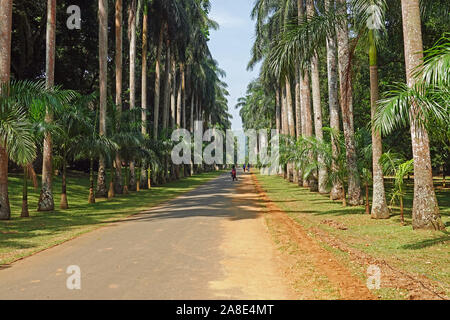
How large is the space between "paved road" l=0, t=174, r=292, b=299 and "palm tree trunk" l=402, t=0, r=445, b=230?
4.21 metres

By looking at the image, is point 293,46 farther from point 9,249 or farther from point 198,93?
point 198,93

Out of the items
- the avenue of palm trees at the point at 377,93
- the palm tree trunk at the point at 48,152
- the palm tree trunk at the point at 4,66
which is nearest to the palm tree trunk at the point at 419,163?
the avenue of palm trees at the point at 377,93

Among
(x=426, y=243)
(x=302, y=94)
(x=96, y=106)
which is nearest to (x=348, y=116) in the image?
(x=426, y=243)

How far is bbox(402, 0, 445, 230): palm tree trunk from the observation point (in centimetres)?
952

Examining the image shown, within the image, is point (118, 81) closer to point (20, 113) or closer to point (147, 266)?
point (20, 113)

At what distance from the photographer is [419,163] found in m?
9.64

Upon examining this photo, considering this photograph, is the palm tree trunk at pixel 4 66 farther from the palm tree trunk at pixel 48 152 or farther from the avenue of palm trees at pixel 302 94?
the palm tree trunk at pixel 48 152

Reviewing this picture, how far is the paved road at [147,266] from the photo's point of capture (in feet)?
16.7

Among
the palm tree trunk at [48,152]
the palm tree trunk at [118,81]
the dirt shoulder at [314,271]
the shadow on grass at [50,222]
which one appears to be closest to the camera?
the dirt shoulder at [314,271]

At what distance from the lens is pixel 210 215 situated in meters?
13.2

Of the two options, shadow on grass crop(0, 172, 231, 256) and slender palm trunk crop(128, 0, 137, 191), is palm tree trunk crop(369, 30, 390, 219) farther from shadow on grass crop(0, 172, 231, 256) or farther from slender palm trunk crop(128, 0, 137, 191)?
slender palm trunk crop(128, 0, 137, 191)

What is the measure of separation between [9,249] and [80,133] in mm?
9961

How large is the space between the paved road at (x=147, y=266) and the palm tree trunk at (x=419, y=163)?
4.21 meters

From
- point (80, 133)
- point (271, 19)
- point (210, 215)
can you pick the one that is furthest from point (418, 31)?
point (271, 19)
